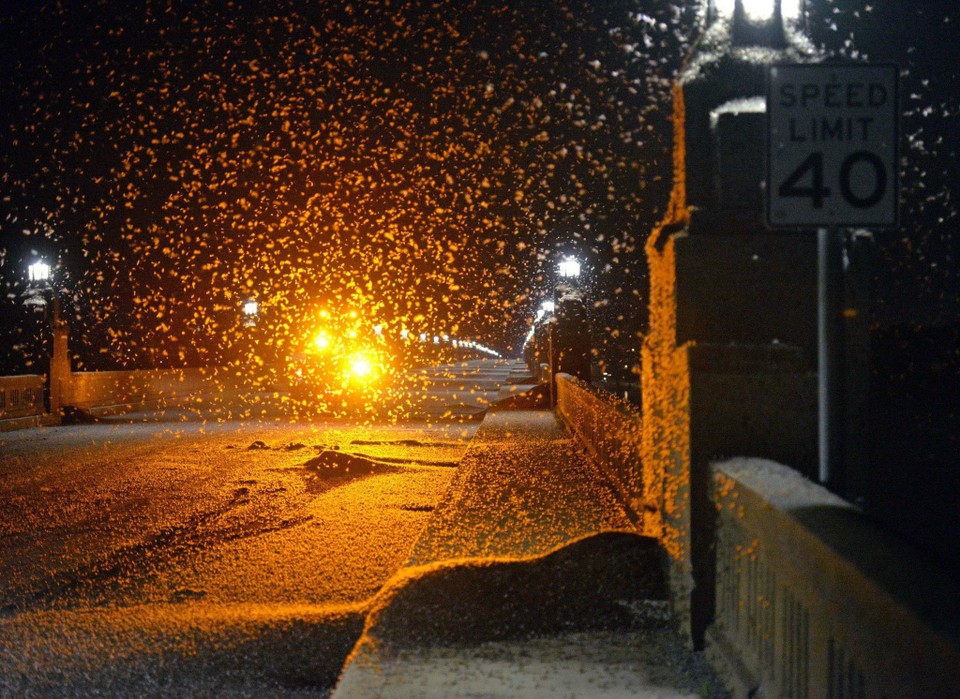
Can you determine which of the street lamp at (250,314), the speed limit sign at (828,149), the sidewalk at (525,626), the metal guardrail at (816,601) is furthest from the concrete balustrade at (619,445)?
the street lamp at (250,314)

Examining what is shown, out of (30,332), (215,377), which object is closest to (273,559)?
(30,332)

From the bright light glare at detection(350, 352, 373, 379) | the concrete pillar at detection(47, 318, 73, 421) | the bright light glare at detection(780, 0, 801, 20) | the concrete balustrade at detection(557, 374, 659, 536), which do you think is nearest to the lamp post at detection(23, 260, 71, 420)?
the concrete pillar at detection(47, 318, 73, 421)

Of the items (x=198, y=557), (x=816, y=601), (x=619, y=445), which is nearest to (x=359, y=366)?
(x=619, y=445)

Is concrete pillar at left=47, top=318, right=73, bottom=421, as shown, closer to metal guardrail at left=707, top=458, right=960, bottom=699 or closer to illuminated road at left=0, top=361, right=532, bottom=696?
illuminated road at left=0, top=361, right=532, bottom=696

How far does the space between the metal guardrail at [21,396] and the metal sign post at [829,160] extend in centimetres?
2187

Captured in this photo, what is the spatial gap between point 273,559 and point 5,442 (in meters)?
13.3

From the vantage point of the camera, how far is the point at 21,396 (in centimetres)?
2267

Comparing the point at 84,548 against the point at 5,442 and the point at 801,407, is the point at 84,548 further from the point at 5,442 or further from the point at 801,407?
the point at 5,442

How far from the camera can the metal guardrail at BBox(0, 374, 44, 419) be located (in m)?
21.9

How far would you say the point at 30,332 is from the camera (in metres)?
36.8

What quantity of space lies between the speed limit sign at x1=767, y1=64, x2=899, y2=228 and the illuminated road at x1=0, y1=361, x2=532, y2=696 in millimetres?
3366

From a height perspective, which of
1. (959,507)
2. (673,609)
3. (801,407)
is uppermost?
(801,407)

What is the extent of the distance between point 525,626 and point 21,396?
21.2 metres

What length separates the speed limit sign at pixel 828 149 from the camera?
395 cm
